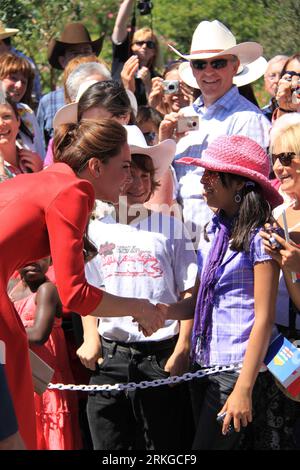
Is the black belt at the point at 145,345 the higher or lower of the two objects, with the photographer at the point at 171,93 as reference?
lower

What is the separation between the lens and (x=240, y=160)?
442 cm

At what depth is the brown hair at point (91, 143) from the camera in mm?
4055

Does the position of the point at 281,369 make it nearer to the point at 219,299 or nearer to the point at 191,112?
the point at 219,299

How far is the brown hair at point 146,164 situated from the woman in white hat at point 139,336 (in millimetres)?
70

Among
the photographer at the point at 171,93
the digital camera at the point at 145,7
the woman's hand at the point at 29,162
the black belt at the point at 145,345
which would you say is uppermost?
the digital camera at the point at 145,7

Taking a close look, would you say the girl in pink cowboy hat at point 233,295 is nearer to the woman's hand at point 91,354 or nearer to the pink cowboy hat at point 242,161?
the pink cowboy hat at point 242,161

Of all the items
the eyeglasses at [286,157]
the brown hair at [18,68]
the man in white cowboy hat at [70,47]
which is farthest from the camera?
the man in white cowboy hat at [70,47]

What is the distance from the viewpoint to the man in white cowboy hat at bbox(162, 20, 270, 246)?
223 inches

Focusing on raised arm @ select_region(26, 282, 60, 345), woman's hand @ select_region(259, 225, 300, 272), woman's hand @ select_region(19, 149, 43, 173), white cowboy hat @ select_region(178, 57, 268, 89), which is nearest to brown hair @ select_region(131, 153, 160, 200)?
raised arm @ select_region(26, 282, 60, 345)

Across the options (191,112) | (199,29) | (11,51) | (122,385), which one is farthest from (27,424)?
(11,51)

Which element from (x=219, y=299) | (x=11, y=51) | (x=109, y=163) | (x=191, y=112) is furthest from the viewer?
(x=11, y=51)

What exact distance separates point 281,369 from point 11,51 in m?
4.79

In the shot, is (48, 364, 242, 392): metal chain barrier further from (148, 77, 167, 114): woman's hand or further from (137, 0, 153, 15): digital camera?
(137, 0, 153, 15): digital camera

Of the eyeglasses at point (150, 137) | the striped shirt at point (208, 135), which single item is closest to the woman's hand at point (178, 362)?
the striped shirt at point (208, 135)
